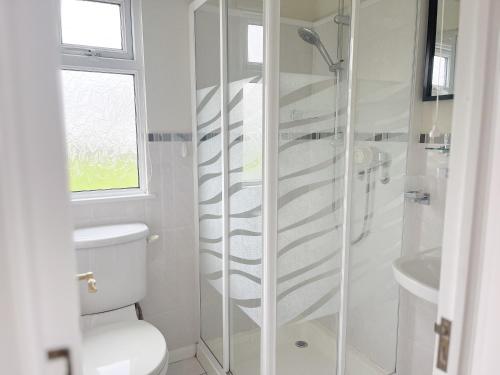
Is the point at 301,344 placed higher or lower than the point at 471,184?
lower

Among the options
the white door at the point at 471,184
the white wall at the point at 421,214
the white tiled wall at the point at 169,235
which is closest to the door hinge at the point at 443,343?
the white door at the point at 471,184

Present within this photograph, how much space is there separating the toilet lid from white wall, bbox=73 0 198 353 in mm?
445

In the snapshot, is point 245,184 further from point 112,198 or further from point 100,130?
point 100,130

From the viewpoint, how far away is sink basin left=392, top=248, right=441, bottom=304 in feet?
3.95

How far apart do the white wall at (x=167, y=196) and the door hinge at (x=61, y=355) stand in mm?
1561

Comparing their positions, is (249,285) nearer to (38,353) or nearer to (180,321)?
(180,321)

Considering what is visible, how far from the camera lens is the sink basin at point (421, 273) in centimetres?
120

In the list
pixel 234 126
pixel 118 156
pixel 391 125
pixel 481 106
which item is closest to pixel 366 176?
pixel 391 125

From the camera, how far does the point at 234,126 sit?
1.73m

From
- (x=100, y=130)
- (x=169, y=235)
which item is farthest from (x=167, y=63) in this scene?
(x=169, y=235)

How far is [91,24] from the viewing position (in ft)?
6.21

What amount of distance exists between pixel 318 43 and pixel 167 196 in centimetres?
118

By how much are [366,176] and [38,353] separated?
5.40 ft

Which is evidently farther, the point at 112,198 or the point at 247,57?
the point at 112,198
